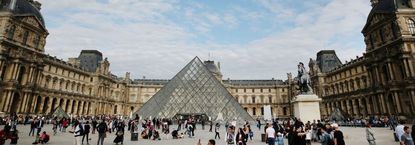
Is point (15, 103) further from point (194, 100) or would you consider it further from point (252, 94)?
point (252, 94)

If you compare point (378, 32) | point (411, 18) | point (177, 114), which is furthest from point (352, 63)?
point (177, 114)

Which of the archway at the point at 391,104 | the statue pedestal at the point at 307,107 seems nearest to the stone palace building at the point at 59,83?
the statue pedestal at the point at 307,107

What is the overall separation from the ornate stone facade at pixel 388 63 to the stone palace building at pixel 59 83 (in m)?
30.2

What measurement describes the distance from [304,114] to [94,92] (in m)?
46.6

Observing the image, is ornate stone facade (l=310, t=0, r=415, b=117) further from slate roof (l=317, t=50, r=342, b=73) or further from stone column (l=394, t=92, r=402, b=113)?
slate roof (l=317, t=50, r=342, b=73)

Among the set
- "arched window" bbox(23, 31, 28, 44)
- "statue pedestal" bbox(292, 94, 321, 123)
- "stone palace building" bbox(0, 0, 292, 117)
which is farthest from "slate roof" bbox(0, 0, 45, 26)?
"statue pedestal" bbox(292, 94, 321, 123)

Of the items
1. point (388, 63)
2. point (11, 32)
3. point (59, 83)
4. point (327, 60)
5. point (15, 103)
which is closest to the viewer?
point (388, 63)

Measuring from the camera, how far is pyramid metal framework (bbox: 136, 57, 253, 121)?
1023 inches

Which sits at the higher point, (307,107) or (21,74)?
(21,74)

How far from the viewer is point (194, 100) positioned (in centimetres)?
2748

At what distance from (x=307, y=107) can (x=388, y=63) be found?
Answer: 22.3 metres

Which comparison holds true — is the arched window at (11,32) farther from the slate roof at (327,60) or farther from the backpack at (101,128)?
the slate roof at (327,60)

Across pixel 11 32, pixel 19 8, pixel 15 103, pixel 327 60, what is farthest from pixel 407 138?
pixel 327 60

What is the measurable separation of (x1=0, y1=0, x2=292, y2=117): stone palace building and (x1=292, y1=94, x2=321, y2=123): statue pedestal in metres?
31.9
